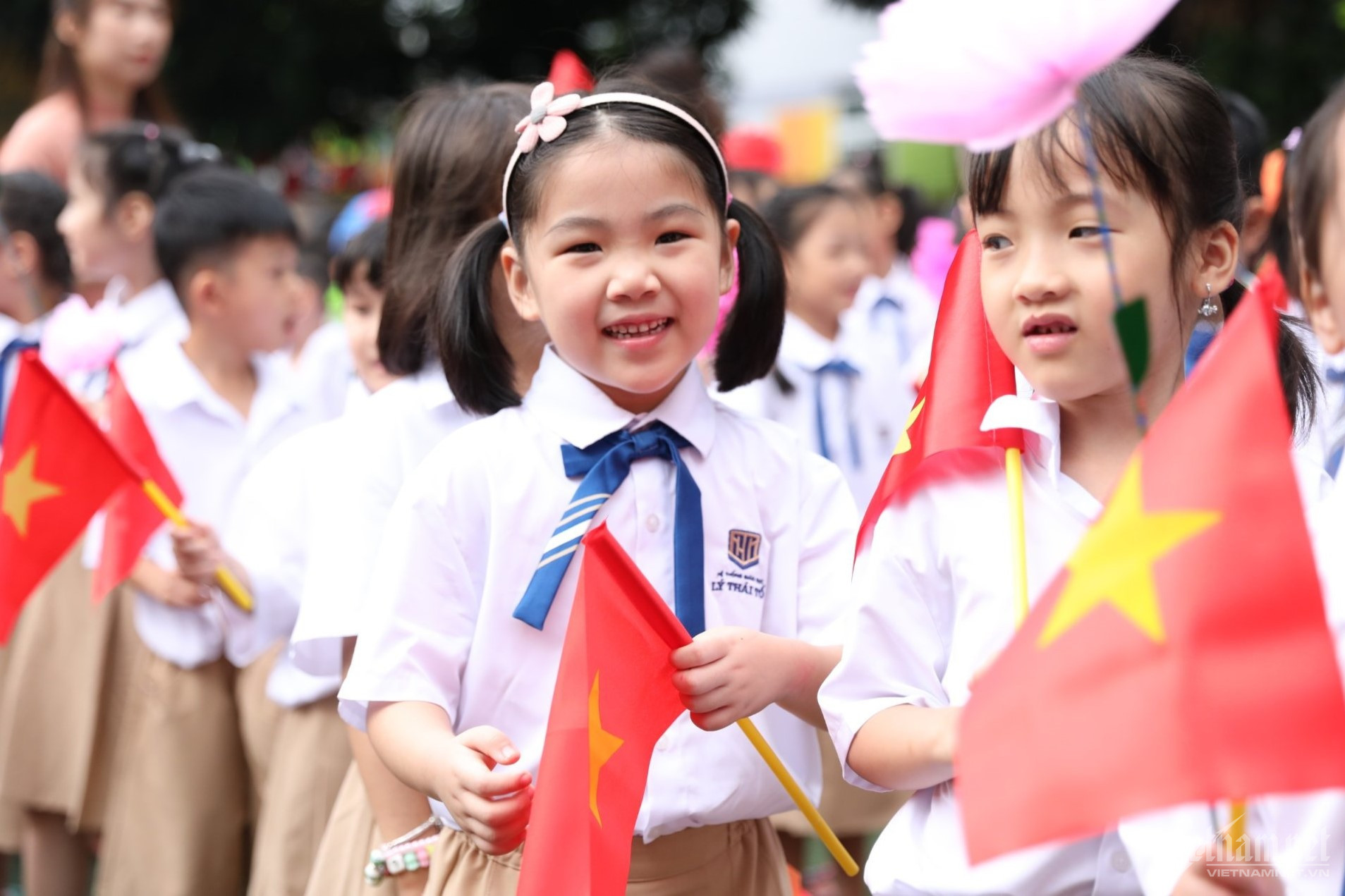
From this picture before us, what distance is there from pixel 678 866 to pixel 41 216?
3.61 meters

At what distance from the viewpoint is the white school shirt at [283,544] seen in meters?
3.21

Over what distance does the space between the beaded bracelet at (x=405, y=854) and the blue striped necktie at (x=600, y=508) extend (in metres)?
0.53

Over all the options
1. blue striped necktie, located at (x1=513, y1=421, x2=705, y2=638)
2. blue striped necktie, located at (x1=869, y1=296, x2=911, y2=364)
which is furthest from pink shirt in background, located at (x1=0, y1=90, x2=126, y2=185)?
blue striped necktie, located at (x1=513, y1=421, x2=705, y2=638)

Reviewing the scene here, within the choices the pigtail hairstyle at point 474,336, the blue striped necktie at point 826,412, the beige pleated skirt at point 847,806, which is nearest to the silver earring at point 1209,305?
the pigtail hairstyle at point 474,336

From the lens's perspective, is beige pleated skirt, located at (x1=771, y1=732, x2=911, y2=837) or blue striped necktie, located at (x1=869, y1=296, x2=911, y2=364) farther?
blue striped necktie, located at (x1=869, y1=296, x2=911, y2=364)

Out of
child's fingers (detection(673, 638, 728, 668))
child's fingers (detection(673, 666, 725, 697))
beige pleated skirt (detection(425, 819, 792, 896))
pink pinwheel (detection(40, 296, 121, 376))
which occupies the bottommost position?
beige pleated skirt (detection(425, 819, 792, 896))

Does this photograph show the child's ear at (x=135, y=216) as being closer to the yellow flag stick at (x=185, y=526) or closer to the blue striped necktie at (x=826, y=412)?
the yellow flag stick at (x=185, y=526)

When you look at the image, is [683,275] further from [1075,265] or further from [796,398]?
[796,398]

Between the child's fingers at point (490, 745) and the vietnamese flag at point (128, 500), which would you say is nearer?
the child's fingers at point (490, 745)

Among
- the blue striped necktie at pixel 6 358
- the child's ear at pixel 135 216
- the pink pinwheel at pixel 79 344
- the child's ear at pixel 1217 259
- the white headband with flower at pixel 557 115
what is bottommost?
the child's ear at pixel 1217 259

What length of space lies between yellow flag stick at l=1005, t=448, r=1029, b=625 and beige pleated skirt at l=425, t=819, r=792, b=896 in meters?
0.69

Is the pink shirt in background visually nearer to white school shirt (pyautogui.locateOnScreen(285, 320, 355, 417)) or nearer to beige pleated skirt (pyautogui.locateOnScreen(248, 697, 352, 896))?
white school shirt (pyautogui.locateOnScreen(285, 320, 355, 417))

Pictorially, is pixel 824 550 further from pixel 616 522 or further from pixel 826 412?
pixel 826 412

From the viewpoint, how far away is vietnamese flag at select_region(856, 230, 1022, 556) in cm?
198
